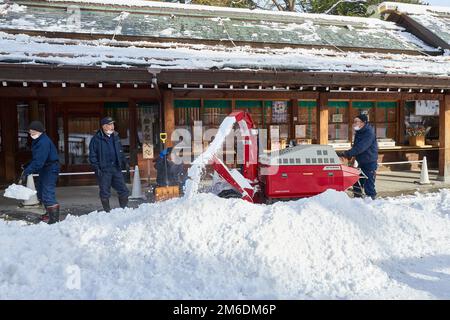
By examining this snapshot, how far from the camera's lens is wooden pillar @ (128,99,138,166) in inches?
400

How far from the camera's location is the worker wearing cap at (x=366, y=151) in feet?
21.6

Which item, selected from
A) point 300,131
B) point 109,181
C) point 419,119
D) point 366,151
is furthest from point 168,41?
point 419,119

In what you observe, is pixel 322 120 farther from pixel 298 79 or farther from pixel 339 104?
pixel 339 104

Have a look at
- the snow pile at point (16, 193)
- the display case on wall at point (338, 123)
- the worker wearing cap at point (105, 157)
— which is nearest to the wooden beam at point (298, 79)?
the worker wearing cap at point (105, 157)

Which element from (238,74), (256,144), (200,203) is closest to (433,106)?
(238,74)

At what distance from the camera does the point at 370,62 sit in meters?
9.51

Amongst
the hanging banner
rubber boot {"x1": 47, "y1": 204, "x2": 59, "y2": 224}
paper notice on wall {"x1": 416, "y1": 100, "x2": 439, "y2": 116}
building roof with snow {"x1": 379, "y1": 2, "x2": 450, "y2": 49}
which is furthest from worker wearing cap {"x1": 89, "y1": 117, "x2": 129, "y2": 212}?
building roof with snow {"x1": 379, "y1": 2, "x2": 450, "y2": 49}

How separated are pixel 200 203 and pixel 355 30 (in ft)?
36.4

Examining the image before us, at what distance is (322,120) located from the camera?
360 inches

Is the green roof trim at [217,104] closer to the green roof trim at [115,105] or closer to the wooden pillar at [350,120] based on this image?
the green roof trim at [115,105]

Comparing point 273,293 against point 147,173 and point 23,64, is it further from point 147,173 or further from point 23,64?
point 147,173

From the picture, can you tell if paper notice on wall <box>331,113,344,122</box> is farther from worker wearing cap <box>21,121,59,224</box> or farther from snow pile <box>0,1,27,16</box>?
snow pile <box>0,1,27,16</box>

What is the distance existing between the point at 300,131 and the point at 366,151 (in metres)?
4.63

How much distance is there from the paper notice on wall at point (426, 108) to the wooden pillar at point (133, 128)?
9.35m
